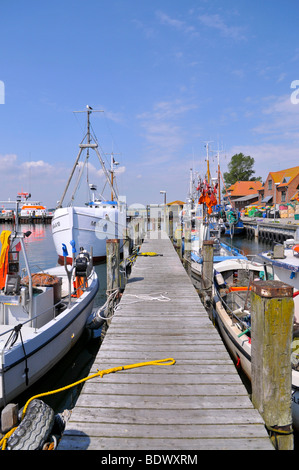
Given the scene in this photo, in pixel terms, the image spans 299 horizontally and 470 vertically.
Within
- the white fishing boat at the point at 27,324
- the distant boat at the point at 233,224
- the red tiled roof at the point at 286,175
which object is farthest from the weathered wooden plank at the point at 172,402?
the red tiled roof at the point at 286,175

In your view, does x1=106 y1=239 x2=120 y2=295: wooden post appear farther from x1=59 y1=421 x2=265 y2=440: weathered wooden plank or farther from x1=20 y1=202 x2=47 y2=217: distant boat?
x1=20 y1=202 x2=47 y2=217: distant boat

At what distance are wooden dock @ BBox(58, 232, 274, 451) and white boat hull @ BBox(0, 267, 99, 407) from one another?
5.98ft

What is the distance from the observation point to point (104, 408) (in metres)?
3.51

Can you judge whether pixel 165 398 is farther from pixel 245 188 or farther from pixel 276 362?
pixel 245 188

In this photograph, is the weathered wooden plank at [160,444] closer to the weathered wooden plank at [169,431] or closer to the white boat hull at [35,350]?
the weathered wooden plank at [169,431]

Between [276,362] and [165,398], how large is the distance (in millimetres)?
1441

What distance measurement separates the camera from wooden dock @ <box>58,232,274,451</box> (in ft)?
10.00

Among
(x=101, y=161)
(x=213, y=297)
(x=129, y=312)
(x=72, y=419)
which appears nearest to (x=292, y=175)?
(x=101, y=161)

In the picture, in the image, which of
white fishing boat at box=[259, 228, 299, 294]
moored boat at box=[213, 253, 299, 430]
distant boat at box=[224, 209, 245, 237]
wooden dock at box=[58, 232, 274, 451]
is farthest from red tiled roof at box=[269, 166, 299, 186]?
wooden dock at box=[58, 232, 274, 451]

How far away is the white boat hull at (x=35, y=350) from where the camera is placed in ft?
17.8

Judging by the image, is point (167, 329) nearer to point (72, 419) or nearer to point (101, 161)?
point (72, 419)

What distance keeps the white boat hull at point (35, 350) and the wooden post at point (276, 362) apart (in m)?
4.41

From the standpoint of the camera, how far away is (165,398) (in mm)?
3676

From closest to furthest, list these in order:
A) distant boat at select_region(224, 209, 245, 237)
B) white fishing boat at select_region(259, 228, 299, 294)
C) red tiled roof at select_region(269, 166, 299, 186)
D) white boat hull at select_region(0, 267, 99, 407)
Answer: white boat hull at select_region(0, 267, 99, 407)
white fishing boat at select_region(259, 228, 299, 294)
distant boat at select_region(224, 209, 245, 237)
red tiled roof at select_region(269, 166, 299, 186)
